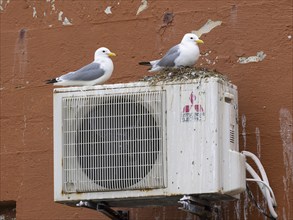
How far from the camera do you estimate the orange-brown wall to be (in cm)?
725

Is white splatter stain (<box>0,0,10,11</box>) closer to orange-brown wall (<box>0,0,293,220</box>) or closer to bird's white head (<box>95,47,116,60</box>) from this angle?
orange-brown wall (<box>0,0,293,220</box>)

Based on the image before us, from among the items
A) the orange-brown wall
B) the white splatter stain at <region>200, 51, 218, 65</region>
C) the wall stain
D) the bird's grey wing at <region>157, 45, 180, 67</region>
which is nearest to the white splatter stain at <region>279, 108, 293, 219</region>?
the orange-brown wall

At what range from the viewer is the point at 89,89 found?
23.0 feet

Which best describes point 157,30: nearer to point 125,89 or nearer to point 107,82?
point 107,82

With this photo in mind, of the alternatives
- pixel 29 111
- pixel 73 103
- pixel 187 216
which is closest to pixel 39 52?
pixel 29 111

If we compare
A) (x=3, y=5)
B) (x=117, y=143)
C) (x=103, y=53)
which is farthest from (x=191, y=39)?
(x=3, y=5)

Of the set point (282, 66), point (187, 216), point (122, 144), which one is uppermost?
point (282, 66)

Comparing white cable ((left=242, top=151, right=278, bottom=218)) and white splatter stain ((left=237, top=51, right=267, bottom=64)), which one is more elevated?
white splatter stain ((left=237, top=51, right=267, bottom=64))

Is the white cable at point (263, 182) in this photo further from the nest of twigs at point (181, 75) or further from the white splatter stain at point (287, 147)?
the nest of twigs at point (181, 75)

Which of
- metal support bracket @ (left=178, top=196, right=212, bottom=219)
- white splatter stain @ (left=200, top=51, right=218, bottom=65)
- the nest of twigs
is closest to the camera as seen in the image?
metal support bracket @ (left=178, top=196, right=212, bottom=219)

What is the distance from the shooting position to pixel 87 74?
284 inches

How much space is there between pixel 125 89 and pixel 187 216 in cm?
101

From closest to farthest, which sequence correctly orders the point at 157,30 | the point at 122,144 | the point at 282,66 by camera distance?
the point at 122,144 < the point at 282,66 < the point at 157,30

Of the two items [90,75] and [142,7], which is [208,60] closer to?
[142,7]
